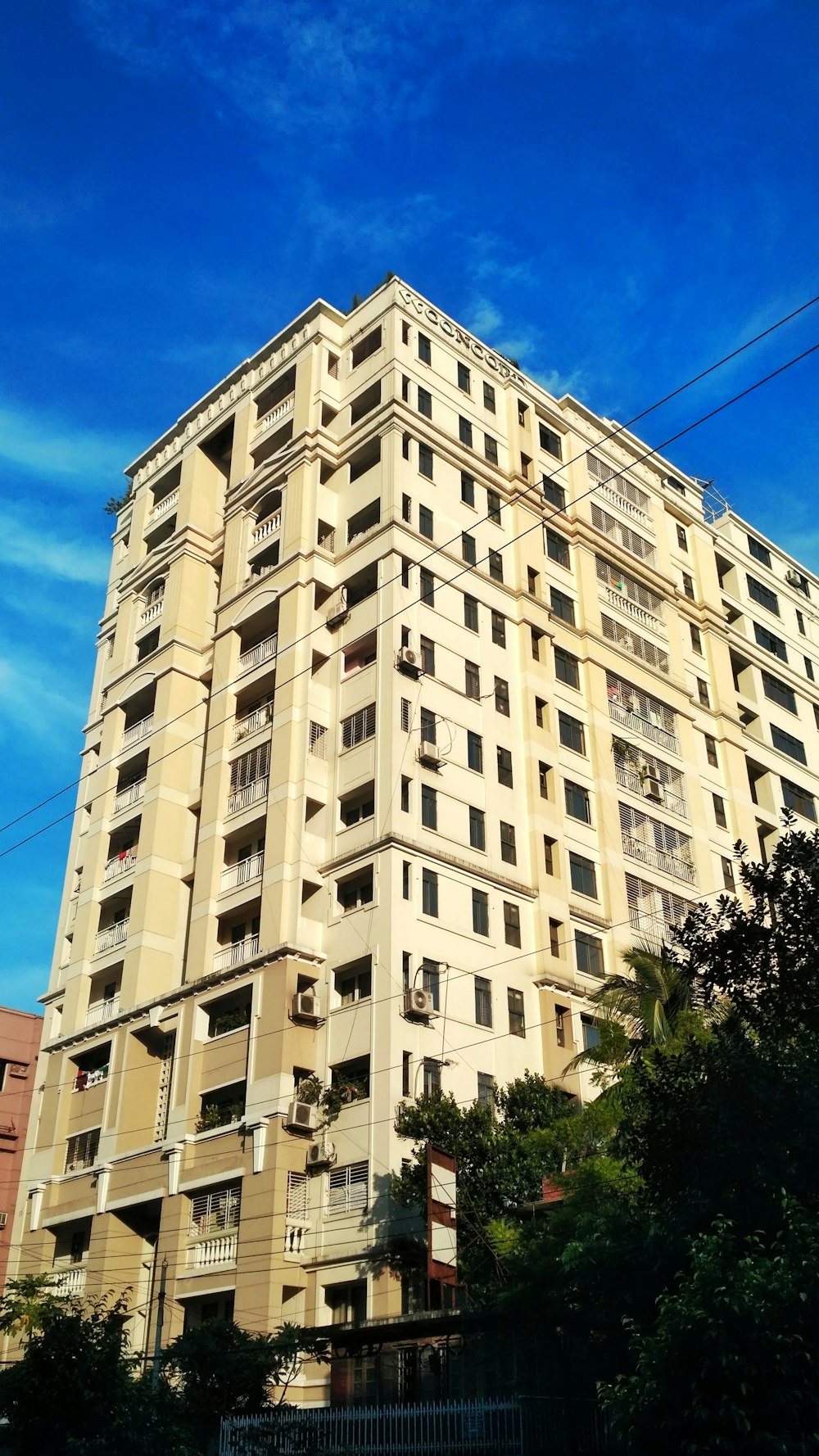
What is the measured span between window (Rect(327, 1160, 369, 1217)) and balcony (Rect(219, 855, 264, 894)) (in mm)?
10331

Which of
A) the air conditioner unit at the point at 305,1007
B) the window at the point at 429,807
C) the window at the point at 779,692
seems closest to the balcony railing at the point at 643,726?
the window at the point at 779,692

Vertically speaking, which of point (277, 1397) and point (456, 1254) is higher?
point (456, 1254)

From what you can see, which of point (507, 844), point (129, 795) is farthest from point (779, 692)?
point (129, 795)

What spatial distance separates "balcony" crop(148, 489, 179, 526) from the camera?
57000 mm

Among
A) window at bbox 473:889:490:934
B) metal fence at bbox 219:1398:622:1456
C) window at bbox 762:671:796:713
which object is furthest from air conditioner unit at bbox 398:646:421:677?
window at bbox 762:671:796:713

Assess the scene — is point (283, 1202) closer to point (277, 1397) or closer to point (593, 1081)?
point (277, 1397)

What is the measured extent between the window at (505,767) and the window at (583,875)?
3648mm

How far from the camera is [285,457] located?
5122 centimetres

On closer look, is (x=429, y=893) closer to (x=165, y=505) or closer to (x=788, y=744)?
(x=165, y=505)

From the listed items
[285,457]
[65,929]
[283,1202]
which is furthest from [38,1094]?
[285,457]

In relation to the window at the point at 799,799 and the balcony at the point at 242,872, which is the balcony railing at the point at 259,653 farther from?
the window at the point at 799,799

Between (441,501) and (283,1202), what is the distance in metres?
25.7

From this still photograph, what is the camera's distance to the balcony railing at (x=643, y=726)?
5300 cm

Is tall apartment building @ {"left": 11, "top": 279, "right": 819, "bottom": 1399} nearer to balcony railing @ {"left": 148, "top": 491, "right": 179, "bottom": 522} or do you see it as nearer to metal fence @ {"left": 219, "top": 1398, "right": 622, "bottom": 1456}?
balcony railing @ {"left": 148, "top": 491, "right": 179, "bottom": 522}
